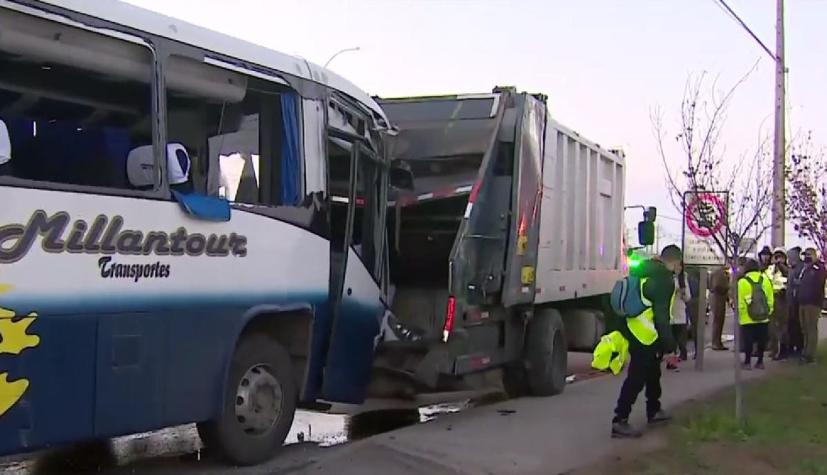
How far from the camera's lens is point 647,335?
8.82m

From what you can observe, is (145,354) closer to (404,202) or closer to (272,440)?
(272,440)

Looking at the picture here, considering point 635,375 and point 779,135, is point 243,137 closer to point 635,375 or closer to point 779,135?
point 635,375

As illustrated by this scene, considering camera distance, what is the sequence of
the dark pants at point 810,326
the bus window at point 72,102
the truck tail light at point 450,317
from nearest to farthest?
the bus window at point 72,102 → the truck tail light at point 450,317 → the dark pants at point 810,326

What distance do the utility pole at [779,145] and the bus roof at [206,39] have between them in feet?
31.3

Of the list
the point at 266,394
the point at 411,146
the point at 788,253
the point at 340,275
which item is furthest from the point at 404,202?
the point at 788,253

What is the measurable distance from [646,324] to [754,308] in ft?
20.2

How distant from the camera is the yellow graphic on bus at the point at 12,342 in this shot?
17.7 feet

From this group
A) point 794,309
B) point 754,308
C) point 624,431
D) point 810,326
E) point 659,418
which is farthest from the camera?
point 794,309

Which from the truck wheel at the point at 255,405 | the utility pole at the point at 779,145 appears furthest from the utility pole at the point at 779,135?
the truck wheel at the point at 255,405

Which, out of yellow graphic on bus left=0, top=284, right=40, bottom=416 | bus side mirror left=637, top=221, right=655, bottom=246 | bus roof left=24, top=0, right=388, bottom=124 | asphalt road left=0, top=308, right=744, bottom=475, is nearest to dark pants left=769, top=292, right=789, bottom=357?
bus side mirror left=637, top=221, right=655, bottom=246

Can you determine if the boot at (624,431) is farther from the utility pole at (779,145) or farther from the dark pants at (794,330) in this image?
the utility pole at (779,145)

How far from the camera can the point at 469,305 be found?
31.6 feet

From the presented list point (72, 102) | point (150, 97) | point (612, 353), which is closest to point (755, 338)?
point (612, 353)

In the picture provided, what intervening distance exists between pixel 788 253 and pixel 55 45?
13132mm
